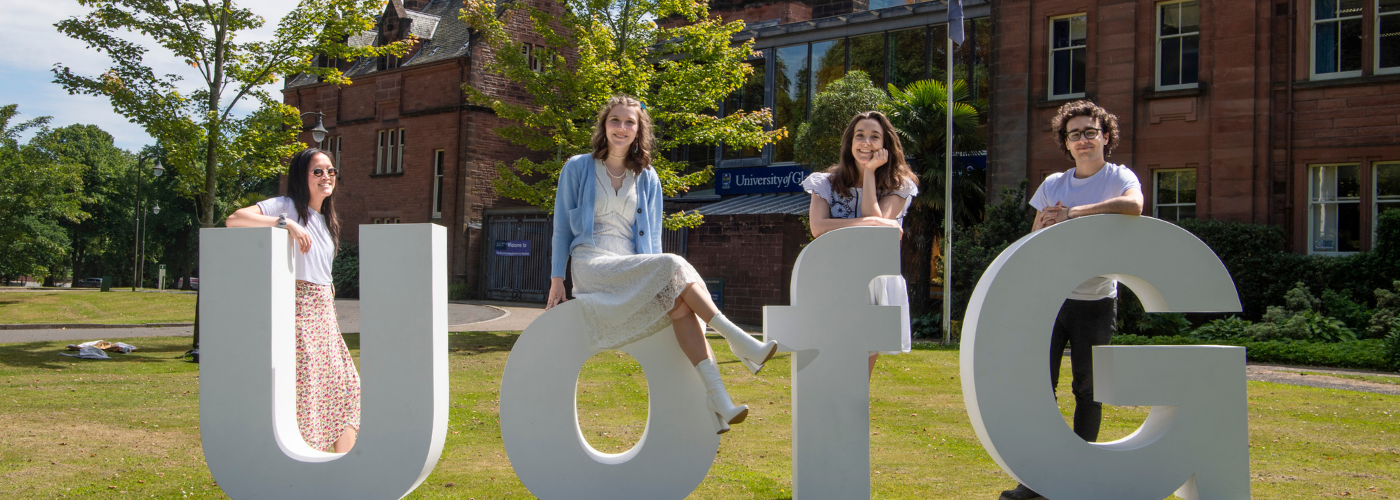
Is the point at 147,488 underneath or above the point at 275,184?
underneath

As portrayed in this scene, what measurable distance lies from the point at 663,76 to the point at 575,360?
1036 centimetres

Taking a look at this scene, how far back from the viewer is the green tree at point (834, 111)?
57.0 feet

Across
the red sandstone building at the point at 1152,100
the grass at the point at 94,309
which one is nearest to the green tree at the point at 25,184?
the grass at the point at 94,309

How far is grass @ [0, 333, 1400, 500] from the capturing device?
15.4 ft

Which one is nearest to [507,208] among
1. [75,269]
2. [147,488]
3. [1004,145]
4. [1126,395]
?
[1004,145]

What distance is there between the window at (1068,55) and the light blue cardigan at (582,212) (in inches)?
566

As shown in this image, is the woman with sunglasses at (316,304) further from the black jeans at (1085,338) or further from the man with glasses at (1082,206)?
the black jeans at (1085,338)

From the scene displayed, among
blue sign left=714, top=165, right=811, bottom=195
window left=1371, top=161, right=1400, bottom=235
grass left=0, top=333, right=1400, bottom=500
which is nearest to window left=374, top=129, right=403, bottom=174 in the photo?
blue sign left=714, top=165, right=811, bottom=195

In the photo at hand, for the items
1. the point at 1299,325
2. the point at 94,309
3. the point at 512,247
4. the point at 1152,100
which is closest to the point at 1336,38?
the point at 1152,100

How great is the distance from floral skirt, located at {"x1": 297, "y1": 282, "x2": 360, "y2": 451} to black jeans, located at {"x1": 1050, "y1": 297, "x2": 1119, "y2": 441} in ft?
11.6

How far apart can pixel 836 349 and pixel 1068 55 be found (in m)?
14.9

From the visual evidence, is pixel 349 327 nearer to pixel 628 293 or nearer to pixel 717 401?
pixel 628 293

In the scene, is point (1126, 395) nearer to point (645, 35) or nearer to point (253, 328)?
point (253, 328)

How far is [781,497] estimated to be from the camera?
14.6ft
